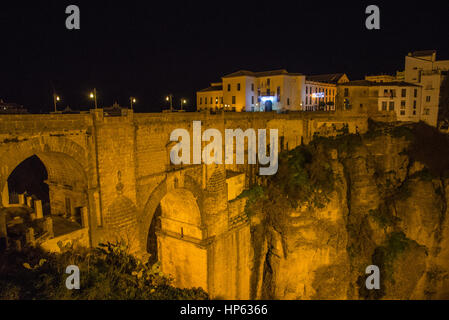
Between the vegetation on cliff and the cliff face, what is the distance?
40.7 feet

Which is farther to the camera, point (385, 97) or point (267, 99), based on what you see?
point (267, 99)

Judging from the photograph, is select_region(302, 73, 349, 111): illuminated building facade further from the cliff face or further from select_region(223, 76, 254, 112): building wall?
the cliff face

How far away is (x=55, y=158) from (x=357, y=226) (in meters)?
22.6

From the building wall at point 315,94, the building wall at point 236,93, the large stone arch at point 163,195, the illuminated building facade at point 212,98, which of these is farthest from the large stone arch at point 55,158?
the building wall at point 315,94

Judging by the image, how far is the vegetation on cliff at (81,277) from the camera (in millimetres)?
9219

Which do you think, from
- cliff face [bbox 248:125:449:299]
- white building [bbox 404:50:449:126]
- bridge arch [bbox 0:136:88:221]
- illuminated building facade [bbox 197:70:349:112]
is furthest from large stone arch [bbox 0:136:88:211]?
white building [bbox 404:50:449:126]

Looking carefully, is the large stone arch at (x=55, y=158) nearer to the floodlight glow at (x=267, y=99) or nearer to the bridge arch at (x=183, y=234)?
the bridge arch at (x=183, y=234)

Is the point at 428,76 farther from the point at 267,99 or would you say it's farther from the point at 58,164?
the point at 58,164

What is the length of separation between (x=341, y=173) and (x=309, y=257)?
7.29m

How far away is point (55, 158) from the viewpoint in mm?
13672

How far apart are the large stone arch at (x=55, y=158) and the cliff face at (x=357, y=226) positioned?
13.7 m

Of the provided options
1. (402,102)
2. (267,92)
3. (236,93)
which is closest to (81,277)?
(236,93)

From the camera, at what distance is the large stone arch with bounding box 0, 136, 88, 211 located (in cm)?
1114
